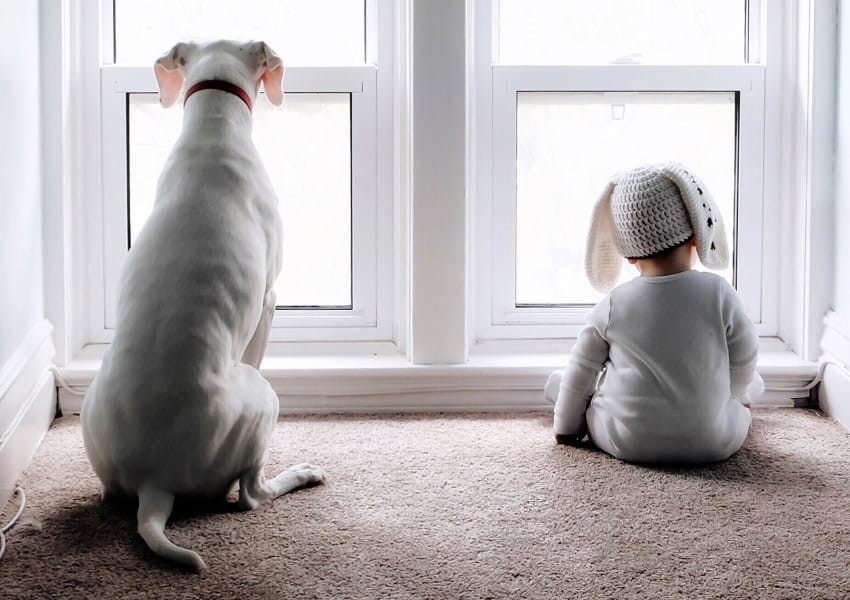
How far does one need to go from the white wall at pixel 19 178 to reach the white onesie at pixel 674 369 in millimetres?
1083

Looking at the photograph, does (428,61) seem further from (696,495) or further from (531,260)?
(696,495)

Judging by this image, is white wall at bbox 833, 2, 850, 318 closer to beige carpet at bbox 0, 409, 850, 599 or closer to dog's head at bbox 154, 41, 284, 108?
beige carpet at bbox 0, 409, 850, 599

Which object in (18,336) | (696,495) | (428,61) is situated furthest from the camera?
(428,61)

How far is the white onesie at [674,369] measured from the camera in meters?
1.89

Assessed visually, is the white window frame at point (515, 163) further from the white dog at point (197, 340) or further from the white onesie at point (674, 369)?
the white dog at point (197, 340)

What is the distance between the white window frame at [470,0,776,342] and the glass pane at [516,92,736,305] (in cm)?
3

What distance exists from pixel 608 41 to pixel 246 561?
1547 millimetres

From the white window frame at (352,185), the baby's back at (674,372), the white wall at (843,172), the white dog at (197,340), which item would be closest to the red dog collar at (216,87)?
the white dog at (197,340)

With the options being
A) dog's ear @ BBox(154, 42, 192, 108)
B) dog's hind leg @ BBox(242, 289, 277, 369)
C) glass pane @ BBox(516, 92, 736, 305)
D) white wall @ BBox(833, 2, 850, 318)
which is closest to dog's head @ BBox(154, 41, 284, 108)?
dog's ear @ BBox(154, 42, 192, 108)

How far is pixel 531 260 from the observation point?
2.53 meters

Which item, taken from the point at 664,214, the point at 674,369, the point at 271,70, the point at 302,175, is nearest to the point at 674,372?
the point at 674,369

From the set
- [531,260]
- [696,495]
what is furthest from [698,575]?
[531,260]

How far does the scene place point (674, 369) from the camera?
1888mm

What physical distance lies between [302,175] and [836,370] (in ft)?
4.16
